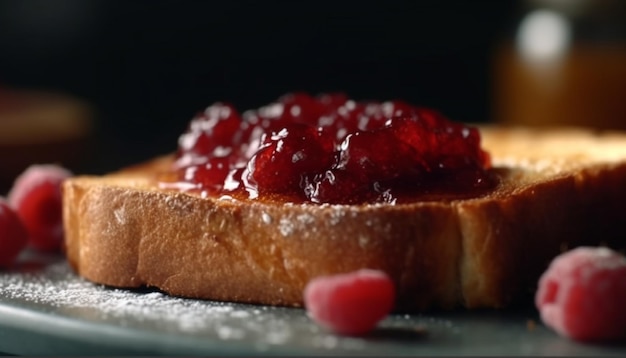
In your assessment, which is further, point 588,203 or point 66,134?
point 66,134

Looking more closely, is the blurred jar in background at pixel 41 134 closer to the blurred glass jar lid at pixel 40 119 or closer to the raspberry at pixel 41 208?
the blurred glass jar lid at pixel 40 119

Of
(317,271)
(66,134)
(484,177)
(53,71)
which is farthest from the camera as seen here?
(53,71)

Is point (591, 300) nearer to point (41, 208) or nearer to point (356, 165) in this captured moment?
point (356, 165)

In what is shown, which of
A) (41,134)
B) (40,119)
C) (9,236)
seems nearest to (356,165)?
(9,236)

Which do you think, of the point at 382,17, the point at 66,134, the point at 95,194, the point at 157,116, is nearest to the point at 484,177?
the point at 95,194

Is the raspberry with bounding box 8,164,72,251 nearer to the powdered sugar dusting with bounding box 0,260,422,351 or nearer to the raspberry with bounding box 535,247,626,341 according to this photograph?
the powdered sugar dusting with bounding box 0,260,422,351

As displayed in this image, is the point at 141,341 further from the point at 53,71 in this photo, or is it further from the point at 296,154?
the point at 53,71
